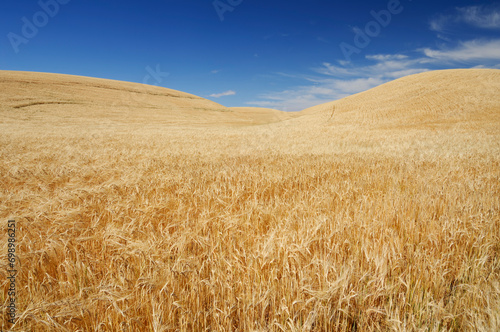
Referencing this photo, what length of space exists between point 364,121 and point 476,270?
29109 mm

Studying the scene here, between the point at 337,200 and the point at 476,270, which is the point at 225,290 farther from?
the point at 337,200

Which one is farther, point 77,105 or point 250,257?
point 77,105

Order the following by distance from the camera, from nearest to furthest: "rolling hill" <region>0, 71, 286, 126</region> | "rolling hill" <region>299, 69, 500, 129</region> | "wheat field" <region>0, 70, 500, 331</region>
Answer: "wheat field" <region>0, 70, 500, 331</region>, "rolling hill" <region>299, 69, 500, 129</region>, "rolling hill" <region>0, 71, 286, 126</region>

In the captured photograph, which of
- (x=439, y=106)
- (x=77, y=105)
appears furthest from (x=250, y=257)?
(x=77, y=105)

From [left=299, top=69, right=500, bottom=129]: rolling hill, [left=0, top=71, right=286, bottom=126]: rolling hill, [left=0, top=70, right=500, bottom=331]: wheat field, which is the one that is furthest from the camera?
[left=0, top=71, right=286, bottom=126]: rolling hill

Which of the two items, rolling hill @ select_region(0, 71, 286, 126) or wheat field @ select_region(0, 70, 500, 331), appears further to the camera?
rolling hill @ select_region(0, 71, 286, 126)
